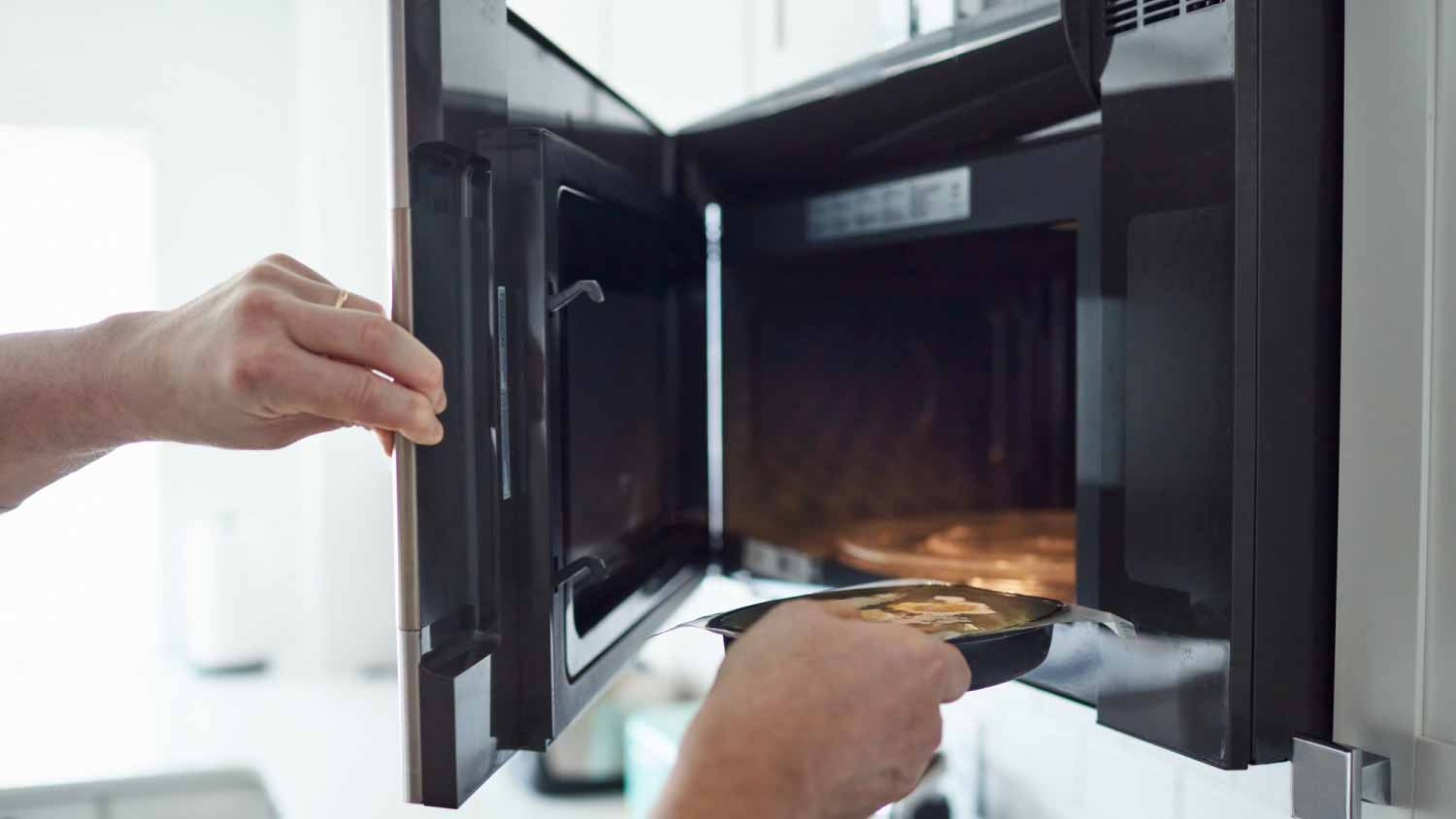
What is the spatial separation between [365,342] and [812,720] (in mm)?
254

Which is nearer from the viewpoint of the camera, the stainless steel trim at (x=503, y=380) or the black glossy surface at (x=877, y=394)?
the stainless steel trim at (x=503, y=380)

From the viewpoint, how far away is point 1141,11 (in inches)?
23.0

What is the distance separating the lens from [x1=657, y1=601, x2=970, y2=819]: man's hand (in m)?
0.47

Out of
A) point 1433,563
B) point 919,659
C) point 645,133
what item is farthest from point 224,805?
point 1433,563

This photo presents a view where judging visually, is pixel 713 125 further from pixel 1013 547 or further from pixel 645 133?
pixel 1013 547

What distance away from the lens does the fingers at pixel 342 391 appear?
1.53ft

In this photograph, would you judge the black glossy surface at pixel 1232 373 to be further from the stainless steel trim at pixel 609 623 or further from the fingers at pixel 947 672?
the stainless steel trim at pixel 609 623

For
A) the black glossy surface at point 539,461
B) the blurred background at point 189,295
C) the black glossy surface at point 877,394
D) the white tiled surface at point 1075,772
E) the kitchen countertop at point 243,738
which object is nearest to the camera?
the black glossy surface at point 539,461

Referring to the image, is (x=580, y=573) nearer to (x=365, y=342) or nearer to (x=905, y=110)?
(x=365, y=342)

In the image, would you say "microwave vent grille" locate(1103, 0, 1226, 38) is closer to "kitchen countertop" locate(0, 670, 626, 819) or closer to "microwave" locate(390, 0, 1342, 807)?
"microwave" locate(390, 0, 1342, 807)

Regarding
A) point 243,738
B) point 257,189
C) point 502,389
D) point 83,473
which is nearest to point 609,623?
point 502,389

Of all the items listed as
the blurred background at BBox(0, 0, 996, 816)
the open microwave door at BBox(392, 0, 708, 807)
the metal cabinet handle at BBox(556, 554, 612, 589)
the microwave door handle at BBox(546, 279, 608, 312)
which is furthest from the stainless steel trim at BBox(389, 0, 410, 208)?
the blurred background at BBox(0, 0, 996, 816)

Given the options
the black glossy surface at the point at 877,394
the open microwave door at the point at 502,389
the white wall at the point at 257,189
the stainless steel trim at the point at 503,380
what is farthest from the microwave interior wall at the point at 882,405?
the white wall at the point at 257,189

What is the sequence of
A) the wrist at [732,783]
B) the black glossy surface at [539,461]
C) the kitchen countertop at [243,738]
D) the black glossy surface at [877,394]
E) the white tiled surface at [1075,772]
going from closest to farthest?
the wrist at [732,783], the black glossy surface at [539,461], the white tiled surface at [1075,772], the black glossy surface at [877,394], the kitchen countertop at [243,738]
